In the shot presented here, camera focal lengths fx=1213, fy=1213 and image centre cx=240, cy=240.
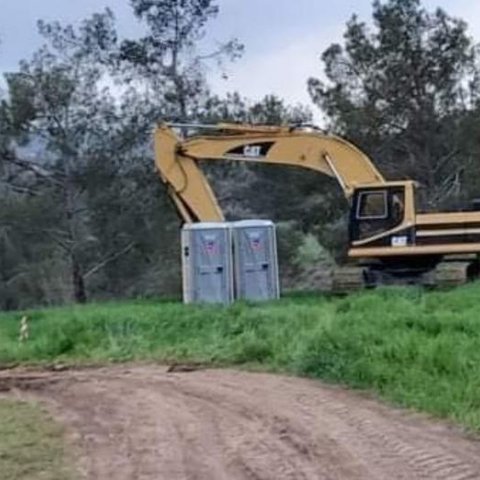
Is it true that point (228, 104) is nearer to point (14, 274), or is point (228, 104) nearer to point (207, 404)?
point (14, 274)

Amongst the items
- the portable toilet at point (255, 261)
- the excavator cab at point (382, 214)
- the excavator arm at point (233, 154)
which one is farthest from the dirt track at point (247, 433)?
the excavator arm at point (233, 154)

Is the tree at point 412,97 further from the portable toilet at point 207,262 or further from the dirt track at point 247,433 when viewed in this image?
the dirt track at point 247,433

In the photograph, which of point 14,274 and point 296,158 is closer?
point 296,158

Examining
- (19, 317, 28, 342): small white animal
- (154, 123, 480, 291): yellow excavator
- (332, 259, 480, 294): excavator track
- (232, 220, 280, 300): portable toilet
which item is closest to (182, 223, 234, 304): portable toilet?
(232, 220, 280, 300): portable toilet

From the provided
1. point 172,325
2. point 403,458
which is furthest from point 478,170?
point 403,458

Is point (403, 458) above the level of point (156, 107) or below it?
below

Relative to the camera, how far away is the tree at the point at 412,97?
3434cm

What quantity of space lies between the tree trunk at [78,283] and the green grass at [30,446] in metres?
24.1

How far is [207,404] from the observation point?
11.1 m

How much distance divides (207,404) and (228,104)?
25.6 m

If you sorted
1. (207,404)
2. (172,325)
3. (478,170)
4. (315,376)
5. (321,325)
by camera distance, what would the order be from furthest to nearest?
(478,170) → (172,325) → (321,325) → (315,376) → (207,404)

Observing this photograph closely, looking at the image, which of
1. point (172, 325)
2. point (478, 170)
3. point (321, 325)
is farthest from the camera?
point (478, 170)

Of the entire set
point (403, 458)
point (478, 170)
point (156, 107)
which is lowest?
point (403, 458)

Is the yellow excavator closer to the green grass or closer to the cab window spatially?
the cab window
